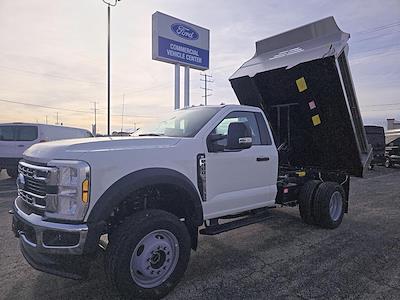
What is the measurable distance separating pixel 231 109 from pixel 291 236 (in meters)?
2.49

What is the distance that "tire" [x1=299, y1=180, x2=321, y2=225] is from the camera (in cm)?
582

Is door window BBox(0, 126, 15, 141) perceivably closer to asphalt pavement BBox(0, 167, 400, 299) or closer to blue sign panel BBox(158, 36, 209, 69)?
asphalt pavement BBox(0, 167, 400, 299)

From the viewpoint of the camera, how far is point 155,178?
3.36 meters

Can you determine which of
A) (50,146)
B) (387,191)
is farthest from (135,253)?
(387,191)

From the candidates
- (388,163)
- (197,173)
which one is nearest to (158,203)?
(197,173)

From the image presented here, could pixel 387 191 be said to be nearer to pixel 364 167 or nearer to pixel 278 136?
pixel 364 167

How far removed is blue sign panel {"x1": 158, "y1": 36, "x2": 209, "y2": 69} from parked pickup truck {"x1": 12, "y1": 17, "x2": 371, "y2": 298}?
1244 cm

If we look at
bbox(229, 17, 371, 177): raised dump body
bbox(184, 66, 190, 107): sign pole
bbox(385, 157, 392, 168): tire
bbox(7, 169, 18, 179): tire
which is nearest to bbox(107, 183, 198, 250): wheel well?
bbox(229, 17, 371, 177): raised dump body

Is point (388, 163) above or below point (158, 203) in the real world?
below

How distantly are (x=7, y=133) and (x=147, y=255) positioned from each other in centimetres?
1071

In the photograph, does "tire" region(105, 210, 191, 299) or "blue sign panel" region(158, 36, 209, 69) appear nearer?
"tire" region(105, 210, 191, 299)

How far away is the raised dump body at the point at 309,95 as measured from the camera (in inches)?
214

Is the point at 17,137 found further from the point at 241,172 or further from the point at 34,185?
the point at 241,172

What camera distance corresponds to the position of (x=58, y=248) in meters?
2.93
